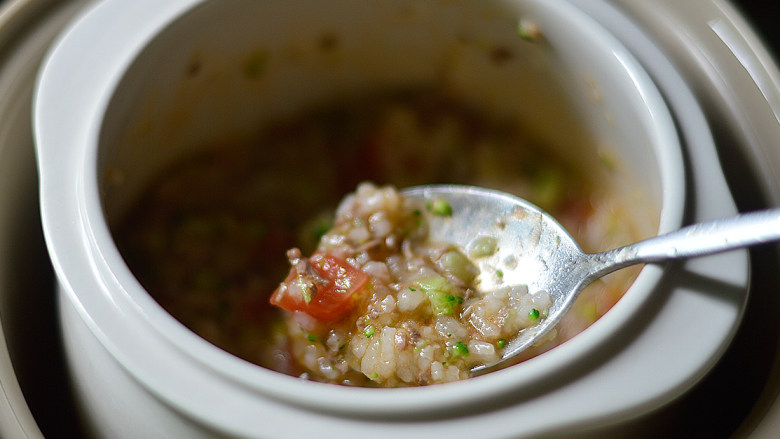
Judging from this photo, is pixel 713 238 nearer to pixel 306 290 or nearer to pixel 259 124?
pixel 306 290

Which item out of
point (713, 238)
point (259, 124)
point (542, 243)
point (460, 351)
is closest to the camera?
point (713, 238)

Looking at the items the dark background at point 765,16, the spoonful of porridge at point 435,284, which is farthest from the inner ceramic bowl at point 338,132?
the dark background at point 765,16

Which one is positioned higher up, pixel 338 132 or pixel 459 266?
pixel 338 132

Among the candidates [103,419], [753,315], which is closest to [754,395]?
[753,315]

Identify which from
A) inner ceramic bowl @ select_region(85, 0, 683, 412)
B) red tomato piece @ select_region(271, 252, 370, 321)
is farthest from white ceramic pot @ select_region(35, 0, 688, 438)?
red tomato piece @ select_region(271, 252, 370, 321)

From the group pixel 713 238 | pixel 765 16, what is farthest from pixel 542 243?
pixel 765 16

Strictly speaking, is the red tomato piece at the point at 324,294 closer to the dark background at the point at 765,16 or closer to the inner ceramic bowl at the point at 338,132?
the inner ceramic bowl at the point at 338,132

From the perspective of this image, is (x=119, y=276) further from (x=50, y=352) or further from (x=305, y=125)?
(x=305, y=125)
